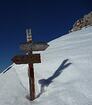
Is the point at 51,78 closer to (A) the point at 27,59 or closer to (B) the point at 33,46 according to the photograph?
(A) the point at 27,59

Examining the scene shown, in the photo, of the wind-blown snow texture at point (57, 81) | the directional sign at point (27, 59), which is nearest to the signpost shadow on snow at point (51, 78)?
the wind-blown snow texture at point (57, 81)

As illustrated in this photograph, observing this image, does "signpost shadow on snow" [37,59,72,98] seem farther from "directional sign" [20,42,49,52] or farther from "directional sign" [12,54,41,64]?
"directional sign" [20,42,49,52]

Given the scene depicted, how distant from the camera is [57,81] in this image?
32.0 ft

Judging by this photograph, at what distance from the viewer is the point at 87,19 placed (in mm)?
28891

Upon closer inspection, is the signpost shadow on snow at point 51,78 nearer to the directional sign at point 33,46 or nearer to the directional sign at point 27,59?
the directional sign at point 27,59

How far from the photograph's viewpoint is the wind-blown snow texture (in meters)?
8.67

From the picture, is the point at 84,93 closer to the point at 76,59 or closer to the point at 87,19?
the point at 76,59

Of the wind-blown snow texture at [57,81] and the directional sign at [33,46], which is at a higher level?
the directional sign at [33,46]

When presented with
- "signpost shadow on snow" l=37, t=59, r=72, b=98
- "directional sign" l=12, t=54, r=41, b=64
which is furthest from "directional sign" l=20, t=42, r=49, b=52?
"signpost shadow on snow" l=37, t=59, r=72, b=98

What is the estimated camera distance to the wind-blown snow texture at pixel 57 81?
341 inches

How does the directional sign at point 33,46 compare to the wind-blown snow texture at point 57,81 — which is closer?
the wind-blown snow texture at point 57,81

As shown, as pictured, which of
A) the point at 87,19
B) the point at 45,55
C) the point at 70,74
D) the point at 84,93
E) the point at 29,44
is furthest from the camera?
the point at 87,19

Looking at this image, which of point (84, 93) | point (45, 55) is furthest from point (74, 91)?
point (45, 55)

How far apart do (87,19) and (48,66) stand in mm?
18634
